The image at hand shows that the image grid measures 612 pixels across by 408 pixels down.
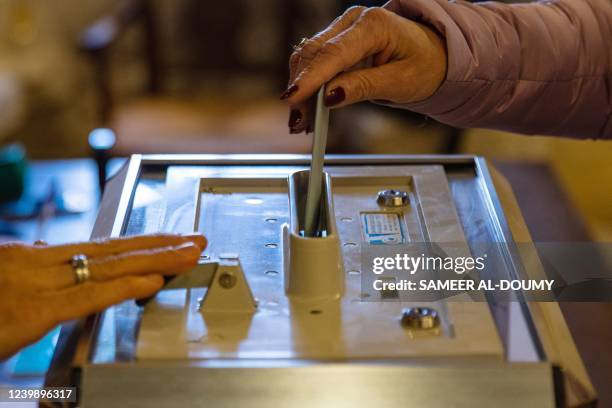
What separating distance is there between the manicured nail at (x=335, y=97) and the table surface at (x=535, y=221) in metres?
0.33

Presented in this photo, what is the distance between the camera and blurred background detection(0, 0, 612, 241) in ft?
7.80

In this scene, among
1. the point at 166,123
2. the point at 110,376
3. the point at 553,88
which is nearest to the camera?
the point at 110,376

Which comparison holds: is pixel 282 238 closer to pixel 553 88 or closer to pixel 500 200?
pixel 500 200

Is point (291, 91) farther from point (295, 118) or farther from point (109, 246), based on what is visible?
point (109, 246)

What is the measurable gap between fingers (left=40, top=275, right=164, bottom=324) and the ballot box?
0.01 m

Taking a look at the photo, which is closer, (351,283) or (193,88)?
(351,283)

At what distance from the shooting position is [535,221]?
109 centimetres

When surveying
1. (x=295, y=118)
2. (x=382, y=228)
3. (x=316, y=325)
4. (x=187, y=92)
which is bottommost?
(x=316, y=325)

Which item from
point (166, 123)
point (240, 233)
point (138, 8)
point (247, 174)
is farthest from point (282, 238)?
→ point (138, 8)

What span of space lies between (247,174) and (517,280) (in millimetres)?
322

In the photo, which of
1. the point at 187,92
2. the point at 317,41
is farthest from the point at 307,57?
the point at 187,92

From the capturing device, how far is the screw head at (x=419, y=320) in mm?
636

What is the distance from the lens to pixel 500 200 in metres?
0.84

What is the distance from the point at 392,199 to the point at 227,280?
0.77 feet
